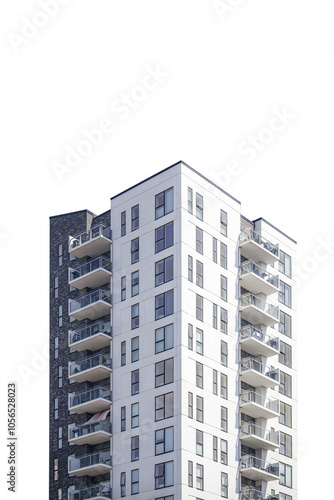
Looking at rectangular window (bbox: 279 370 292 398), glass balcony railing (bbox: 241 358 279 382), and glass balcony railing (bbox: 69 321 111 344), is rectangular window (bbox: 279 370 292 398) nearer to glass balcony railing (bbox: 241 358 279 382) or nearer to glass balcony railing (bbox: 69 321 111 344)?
glass balcony railing (bbox: 241 358 279 382)

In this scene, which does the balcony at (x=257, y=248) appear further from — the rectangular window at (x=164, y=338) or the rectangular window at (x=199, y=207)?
the rectangular window at (x=164, y=338)

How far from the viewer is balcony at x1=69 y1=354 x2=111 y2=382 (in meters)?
77.2

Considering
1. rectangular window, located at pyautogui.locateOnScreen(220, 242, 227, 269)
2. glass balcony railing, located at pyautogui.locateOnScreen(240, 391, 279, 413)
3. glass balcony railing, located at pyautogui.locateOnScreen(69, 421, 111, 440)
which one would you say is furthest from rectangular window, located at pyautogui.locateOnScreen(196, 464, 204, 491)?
rectangular window, located at pyautogui.locateOnScreen(220, 242, 227, 269)

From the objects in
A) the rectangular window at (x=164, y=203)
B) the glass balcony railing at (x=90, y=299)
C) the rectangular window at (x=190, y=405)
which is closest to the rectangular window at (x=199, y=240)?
the rectangular window at (x=164, y=203)

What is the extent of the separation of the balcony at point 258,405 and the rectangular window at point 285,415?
169 cm

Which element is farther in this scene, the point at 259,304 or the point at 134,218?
the point at 259,304

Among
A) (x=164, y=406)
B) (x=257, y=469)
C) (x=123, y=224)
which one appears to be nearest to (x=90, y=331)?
(x=123, y=224)

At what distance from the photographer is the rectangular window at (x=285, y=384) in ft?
269

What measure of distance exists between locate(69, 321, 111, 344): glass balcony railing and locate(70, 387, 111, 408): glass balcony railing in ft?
13.2

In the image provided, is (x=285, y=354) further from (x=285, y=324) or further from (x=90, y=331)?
(x=90, y=331)

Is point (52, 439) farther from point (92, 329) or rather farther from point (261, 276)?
point (261, 276)

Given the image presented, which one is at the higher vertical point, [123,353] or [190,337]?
[190,337]

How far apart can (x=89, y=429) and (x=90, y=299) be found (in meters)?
9.87

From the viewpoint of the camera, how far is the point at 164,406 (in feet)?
237
